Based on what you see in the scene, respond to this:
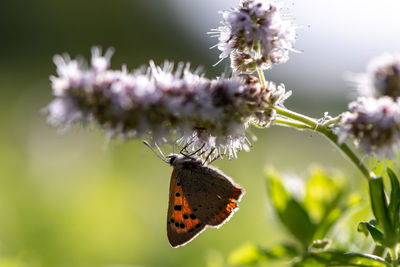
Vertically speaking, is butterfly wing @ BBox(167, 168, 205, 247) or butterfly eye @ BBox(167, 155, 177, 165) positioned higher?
butterfly eye @ BBox(167, 155, 177, 165)

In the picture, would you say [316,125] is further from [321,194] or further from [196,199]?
[196,199]

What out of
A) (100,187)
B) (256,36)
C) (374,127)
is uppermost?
(100,187)

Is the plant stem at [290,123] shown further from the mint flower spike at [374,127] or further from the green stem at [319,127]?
the mint flower spike at [374,127]

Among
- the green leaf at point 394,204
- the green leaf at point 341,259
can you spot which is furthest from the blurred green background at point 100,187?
the green leaf at point 394,204

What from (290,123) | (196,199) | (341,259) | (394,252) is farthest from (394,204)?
(196,199)

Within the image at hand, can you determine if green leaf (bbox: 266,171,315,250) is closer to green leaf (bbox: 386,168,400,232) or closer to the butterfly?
the butterfly

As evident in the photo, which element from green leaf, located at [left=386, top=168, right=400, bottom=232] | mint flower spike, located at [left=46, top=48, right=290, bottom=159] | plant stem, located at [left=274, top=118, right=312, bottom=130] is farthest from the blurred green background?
green leaf, located at [left=386, top=168, right=400, bottom=232]

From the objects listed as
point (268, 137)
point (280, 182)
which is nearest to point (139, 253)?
point (280, 182)
